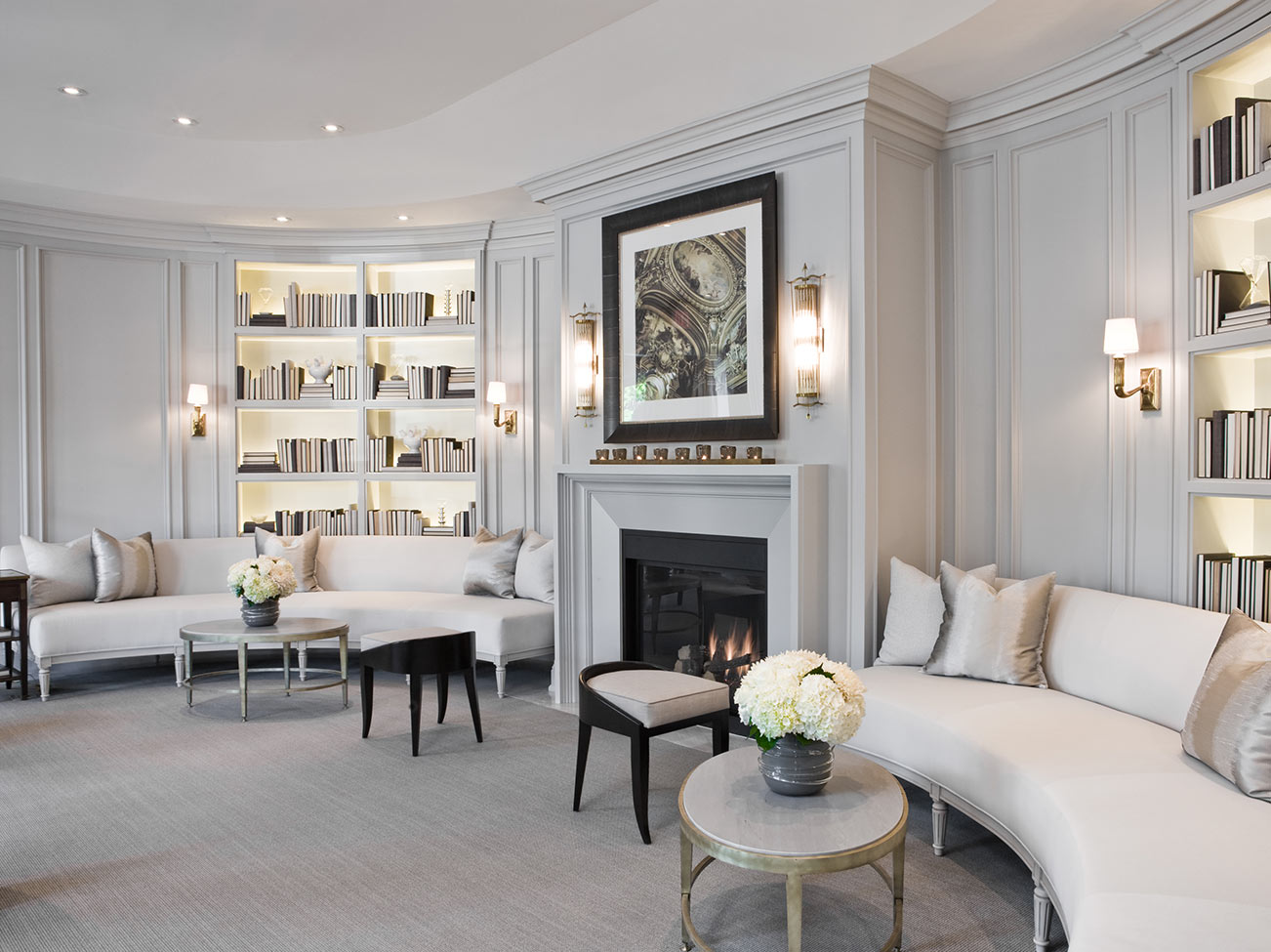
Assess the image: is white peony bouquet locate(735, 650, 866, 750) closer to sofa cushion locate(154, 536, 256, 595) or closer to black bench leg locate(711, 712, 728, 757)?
black bench leg locate(711, 712, 728, 757)

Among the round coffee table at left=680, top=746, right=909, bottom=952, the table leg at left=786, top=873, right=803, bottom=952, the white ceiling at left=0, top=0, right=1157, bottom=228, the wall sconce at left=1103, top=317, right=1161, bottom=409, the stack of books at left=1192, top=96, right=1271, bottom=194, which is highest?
the white ceiling at left=0, top=0, right=1157, bottom=228

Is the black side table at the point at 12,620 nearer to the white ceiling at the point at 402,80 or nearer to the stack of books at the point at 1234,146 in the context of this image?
the white ceiling at the point at 402,80

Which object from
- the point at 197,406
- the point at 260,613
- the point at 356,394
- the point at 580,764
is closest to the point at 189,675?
the point at 260,613

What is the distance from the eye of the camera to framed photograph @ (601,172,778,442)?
14.5 feet

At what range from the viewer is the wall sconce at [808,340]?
165 inches

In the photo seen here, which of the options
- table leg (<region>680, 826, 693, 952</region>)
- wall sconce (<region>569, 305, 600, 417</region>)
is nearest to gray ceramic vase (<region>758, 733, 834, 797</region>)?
table leg (<region>680, 826, 693, 952</region>)

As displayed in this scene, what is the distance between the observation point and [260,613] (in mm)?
5070

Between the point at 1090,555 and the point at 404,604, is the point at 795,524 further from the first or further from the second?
the point at 404,604

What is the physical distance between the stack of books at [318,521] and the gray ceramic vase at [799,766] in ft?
16.6

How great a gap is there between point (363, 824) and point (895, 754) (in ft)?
6.73

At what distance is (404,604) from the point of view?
233 inches

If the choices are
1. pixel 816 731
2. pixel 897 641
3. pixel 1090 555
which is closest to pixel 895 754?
pixel 897 641

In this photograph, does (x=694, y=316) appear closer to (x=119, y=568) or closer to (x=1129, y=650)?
(x=1129, y=650)

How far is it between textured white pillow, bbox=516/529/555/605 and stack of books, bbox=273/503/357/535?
1666 mm
